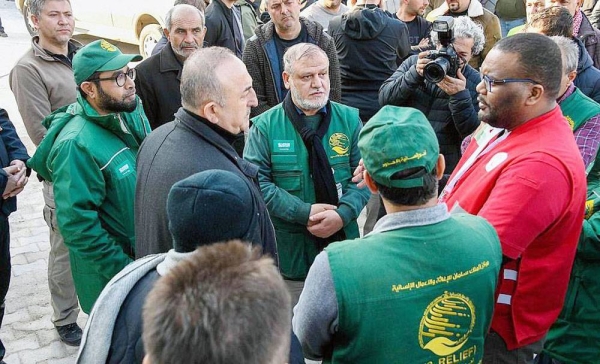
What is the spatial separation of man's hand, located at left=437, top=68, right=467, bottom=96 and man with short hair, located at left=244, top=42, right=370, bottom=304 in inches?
26.5

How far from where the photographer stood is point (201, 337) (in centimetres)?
104

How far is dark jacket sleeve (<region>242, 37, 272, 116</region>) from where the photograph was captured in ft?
14.7

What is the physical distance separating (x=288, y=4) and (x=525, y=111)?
103 inches

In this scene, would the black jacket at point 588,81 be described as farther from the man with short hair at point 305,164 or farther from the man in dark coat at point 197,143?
the man in dark coat at point 197,143

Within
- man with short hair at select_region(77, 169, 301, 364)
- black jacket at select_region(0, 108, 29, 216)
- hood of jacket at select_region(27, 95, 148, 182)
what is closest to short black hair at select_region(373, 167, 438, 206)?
man with short hair at select_region(77, 169, 301, 364)

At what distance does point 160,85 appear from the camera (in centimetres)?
416

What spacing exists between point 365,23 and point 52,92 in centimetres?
254

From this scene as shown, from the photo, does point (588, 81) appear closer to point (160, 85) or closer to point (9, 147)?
point (160, 85)

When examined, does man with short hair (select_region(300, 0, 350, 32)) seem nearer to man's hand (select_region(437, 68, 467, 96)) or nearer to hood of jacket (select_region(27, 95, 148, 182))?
man's hand (select_region(437, 68, 467, 96))

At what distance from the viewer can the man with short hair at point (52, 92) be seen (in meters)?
3.70

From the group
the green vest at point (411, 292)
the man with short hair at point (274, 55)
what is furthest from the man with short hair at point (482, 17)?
the green vest at point (411, 292)

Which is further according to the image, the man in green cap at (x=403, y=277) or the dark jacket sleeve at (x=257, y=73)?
the dark jacket sleeve at (x=257, y=73)

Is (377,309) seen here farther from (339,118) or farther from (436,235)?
(339,118)

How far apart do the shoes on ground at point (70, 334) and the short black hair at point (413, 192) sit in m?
2.82
